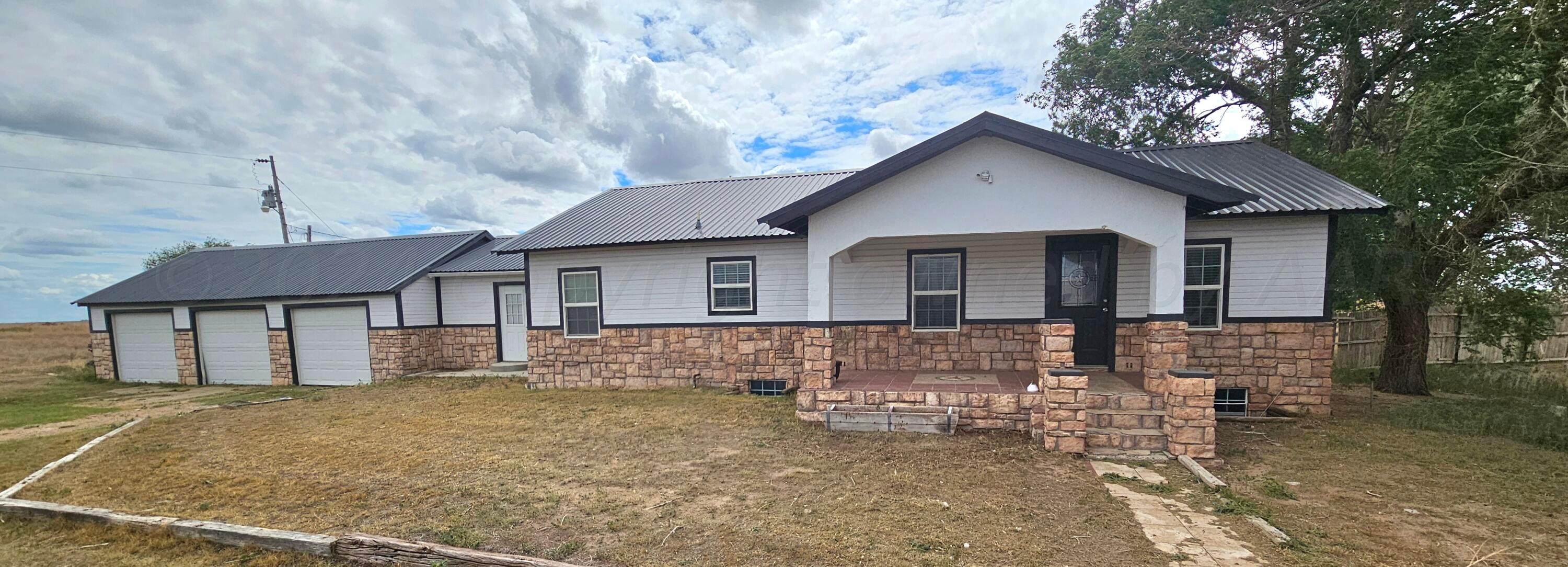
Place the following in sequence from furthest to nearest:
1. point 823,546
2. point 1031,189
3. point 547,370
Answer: point 547,370 < point 1031,189 < point 823,546

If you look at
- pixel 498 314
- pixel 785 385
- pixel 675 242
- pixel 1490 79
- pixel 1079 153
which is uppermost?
Result: pixel 1490 79

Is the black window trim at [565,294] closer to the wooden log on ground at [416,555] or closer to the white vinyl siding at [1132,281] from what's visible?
the wooden log on ground at [416,555]

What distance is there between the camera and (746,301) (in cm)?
1012

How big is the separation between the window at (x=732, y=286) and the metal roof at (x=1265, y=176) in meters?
7.26

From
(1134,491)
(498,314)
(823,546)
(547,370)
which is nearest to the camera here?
(823,546)

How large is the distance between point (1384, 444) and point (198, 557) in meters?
11.6

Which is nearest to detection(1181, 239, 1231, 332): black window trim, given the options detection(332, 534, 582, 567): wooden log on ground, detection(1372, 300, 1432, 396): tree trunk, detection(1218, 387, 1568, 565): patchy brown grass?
detection(1218, 387, 1568, 565): patchy brown grass

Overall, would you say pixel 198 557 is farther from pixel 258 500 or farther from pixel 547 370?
pixel 547 370

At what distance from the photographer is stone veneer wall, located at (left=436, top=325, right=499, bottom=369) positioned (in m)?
13.9

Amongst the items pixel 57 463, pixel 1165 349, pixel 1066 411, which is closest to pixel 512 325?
pixel 57 463

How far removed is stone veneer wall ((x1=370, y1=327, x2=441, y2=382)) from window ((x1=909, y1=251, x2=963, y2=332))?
12190 millimetres

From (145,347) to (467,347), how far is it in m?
9.74

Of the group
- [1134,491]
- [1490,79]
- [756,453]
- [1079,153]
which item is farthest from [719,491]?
[1490,79]

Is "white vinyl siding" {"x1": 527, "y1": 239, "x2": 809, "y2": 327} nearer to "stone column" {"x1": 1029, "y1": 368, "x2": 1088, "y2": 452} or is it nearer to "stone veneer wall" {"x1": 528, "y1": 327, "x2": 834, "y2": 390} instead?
"stone veneer wall" {"x1": 528, "y1": 327, "x2": 834, "y2": 390}
